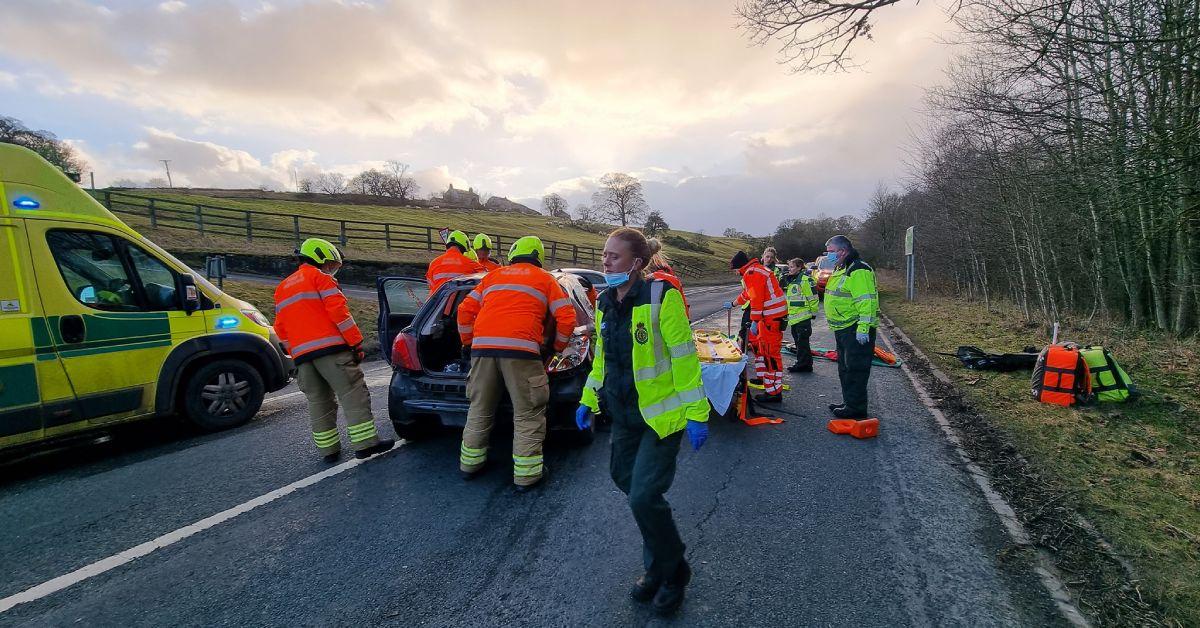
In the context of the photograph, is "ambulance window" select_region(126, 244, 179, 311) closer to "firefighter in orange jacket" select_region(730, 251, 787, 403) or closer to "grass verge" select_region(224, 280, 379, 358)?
"grass verge" select_region(224, 280, 379, 358)

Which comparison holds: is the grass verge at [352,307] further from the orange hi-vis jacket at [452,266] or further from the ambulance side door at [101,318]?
the ambulance side door at [101,318]

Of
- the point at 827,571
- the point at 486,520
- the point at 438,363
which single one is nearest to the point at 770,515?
the point at 827,571

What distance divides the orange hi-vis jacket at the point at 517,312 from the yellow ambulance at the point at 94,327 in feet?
11.3

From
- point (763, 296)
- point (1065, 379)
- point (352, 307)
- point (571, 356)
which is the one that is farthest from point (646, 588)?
point (352, 307)

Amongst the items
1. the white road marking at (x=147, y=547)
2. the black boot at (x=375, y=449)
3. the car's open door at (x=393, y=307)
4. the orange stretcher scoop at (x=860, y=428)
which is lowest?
the orange stretcher scoop at (x=860, y=428)

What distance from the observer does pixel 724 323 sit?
44.2 ft

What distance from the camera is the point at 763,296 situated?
21.4ft

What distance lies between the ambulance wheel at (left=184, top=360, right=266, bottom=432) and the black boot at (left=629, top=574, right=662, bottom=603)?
4.97 metres

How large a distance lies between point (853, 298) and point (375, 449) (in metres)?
5.01

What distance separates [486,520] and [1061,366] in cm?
655

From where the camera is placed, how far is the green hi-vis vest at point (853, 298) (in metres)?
5.20

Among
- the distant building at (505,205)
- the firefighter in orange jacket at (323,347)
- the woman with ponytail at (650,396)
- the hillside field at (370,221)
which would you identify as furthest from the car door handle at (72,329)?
the distant building at (505,205)

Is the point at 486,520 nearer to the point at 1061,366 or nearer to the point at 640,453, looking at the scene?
the point at 640,453

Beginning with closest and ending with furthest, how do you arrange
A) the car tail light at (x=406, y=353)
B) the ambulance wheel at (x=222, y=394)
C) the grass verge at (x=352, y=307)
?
the car tail light at (x=406, y=353) → the ambulance wheel at (x=222, y=394) → the grass verge at (x=352, y=307)
